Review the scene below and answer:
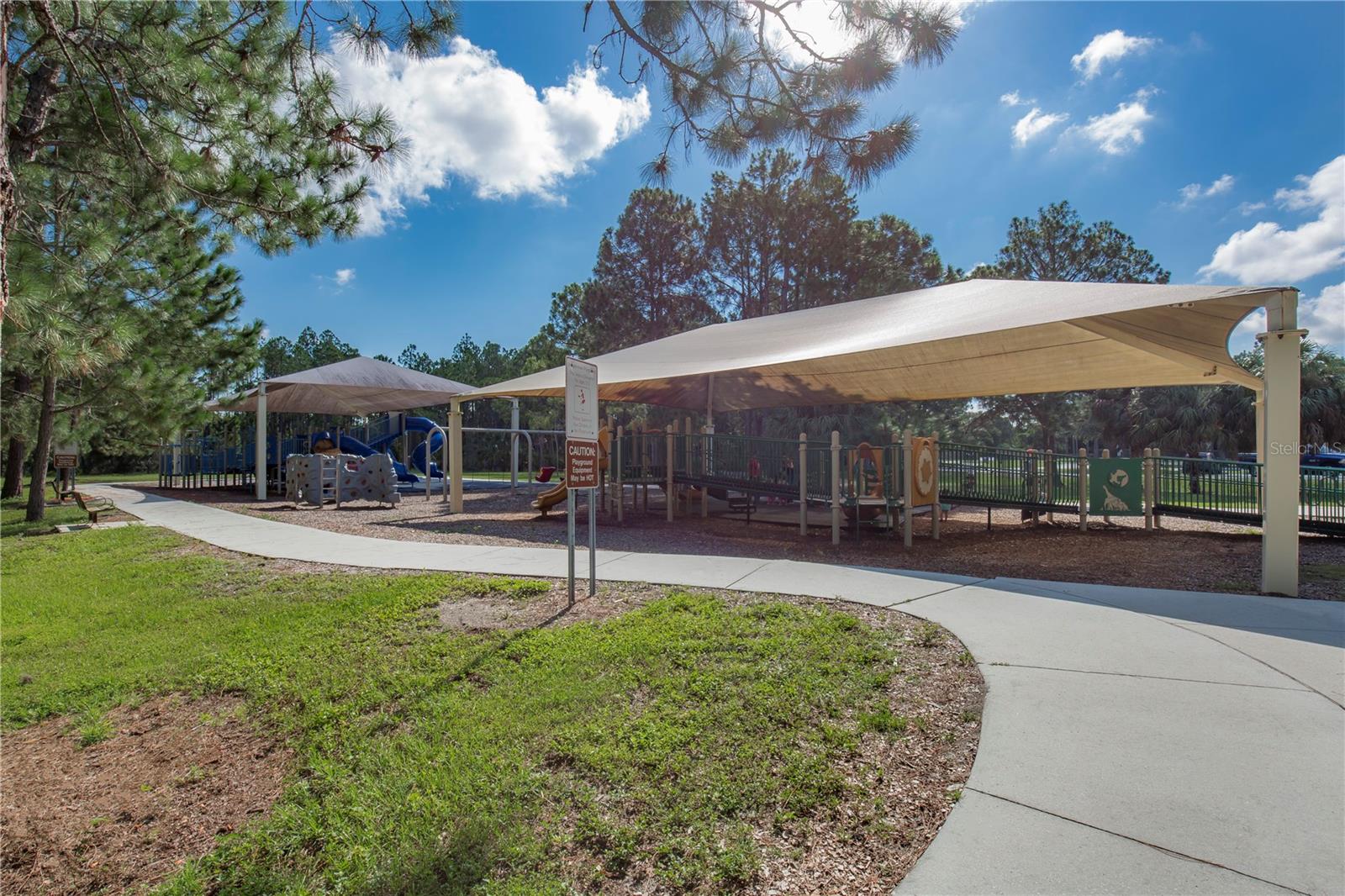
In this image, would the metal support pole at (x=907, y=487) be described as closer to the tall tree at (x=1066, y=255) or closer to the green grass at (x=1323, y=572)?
the green grass at (x=1323, y=572)

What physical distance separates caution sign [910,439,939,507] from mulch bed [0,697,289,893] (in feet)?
28.5

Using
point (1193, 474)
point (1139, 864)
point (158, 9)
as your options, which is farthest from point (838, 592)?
point (1193, 474)

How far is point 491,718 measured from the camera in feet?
11.6

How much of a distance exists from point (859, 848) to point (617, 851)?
92cm

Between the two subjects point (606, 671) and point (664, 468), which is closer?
point (606, 671)

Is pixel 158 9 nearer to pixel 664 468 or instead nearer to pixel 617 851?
pixel 617 851

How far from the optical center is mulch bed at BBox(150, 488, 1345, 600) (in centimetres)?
732

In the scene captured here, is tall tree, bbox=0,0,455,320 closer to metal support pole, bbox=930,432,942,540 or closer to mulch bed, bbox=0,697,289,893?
mulch bed, bbox=0,697,289,893

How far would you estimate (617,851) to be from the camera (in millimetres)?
2467

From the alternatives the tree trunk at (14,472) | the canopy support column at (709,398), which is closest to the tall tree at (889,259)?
the canopy support column at (709,398)

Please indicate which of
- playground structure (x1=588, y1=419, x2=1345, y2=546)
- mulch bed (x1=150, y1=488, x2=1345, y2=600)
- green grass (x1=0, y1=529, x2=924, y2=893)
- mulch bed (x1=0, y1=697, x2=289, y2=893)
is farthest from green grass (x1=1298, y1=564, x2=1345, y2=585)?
mulch bed (x1=0, y1=697, x2=289, y2=893)

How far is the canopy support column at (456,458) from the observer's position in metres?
13.5

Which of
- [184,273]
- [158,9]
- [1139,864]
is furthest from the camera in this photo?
[184,273]

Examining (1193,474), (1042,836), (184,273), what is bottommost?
(1042,836)
